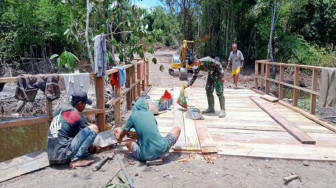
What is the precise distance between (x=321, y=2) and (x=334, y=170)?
60.8ft

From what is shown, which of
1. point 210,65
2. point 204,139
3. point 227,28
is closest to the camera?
point 204,139

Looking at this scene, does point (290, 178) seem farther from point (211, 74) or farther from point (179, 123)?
point (211, 74)

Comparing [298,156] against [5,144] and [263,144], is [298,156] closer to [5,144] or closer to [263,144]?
[263,144]

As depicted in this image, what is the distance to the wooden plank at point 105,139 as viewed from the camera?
4023 millimetres

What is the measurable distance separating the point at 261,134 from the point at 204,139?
3.88ft

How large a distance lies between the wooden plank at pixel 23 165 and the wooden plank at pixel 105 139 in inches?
29.5

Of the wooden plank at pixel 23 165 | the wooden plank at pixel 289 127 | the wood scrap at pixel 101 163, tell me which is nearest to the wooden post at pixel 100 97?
the wood scrap at pixel 101 163

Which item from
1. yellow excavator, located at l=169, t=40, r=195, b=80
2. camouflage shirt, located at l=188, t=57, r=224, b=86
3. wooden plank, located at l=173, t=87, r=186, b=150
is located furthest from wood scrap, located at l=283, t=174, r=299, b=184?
yellow excavator, located at l=169, t=40, r=195, b=80

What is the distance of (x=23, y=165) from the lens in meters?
3.44

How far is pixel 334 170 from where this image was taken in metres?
3.45

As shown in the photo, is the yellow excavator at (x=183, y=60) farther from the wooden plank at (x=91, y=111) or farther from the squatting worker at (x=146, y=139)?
the squatting worker at (x=146, y=139)

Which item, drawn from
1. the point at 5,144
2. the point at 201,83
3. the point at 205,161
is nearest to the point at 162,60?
the point at 201,83

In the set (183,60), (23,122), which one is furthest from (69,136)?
(183,60)

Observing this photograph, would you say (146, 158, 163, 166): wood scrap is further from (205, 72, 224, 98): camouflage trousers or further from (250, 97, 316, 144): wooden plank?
(205, 72, 224, 98): camouflage trousers
